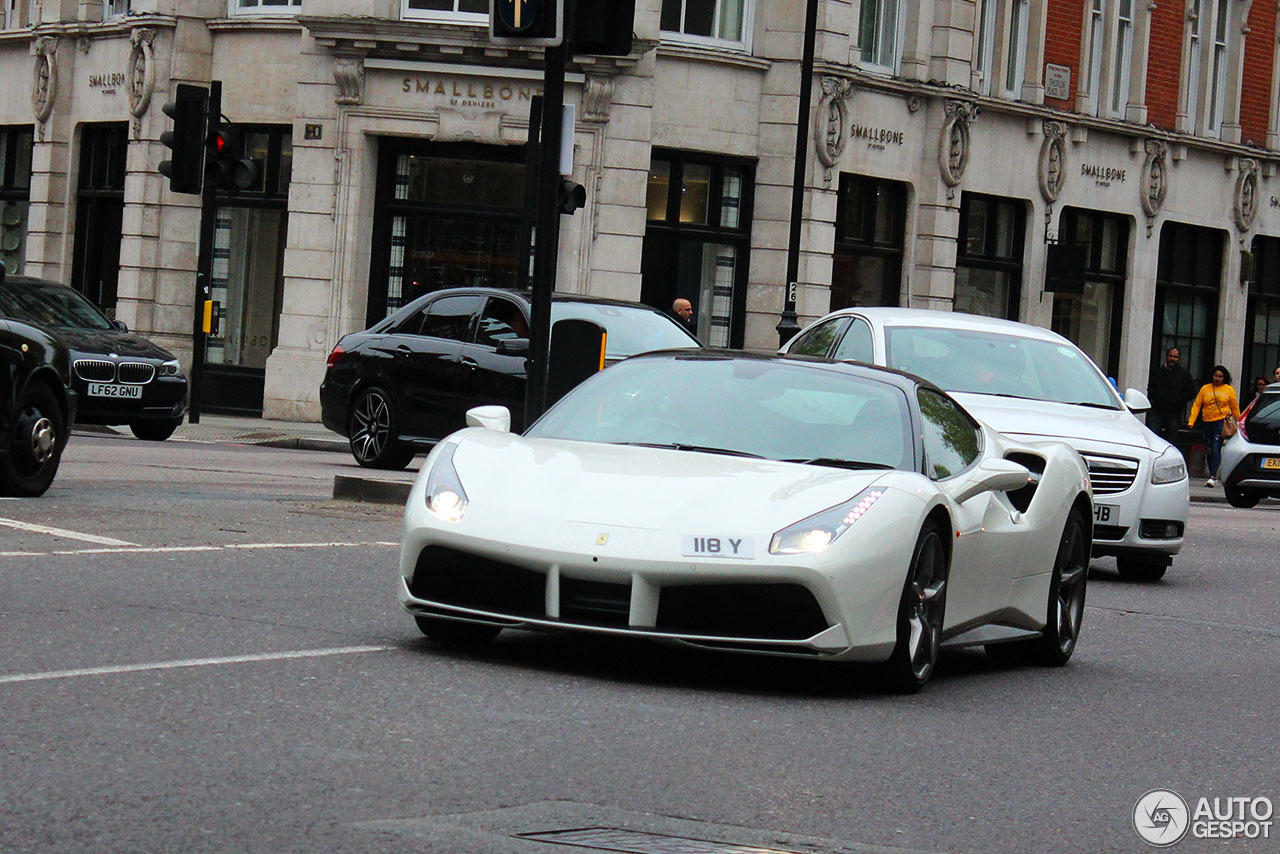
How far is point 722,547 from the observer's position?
Answer: 7.46 m

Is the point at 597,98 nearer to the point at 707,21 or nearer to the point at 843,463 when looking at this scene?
the point at 707,21

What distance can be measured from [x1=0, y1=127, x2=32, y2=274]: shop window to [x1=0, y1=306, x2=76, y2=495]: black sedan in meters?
21.6

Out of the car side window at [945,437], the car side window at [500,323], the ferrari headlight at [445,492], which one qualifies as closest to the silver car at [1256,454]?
the car side window at [500,323]

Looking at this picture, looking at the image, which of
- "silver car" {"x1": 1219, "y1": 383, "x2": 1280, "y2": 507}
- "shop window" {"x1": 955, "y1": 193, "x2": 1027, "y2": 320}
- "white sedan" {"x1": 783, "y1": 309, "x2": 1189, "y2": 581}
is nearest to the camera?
"white sedan" {"x1": 783, "y1": 309, "x2": 1189, "y2": 581}

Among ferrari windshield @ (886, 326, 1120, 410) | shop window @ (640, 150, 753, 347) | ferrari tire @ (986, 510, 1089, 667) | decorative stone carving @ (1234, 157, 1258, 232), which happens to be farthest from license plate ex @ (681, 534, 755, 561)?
decorative stone carving @ (1234, 157, 1258, 232)

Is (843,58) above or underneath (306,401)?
above

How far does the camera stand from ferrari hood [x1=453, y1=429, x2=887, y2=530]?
299 inches

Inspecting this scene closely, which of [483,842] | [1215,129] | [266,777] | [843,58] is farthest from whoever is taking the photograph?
[1215,129]

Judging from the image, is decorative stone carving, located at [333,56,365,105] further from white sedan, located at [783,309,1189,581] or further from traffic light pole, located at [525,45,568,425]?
traffic light pole, located at [525,45,568,425]

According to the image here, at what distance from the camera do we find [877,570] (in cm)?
762

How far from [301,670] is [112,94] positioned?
2591cm

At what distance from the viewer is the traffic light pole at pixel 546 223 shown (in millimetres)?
13008

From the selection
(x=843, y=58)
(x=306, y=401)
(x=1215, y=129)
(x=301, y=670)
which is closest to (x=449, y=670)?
(x=301, y=670)

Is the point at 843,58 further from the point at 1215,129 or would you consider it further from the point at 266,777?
the point at 266,777
